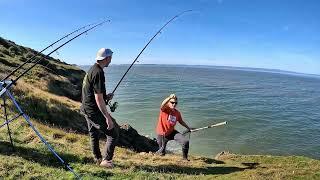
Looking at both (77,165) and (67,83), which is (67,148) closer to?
(77,165)

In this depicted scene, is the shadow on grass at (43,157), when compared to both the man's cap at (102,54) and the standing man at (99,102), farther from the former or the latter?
the man's cap at (102,54)

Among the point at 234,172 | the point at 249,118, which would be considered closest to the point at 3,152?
the point at 234,172

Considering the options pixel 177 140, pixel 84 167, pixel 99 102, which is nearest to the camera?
pixel 99 102

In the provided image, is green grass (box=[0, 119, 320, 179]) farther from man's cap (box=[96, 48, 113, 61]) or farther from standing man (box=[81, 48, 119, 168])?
man's cap (box=[96, 48, 113, 61])

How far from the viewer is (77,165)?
9.89m

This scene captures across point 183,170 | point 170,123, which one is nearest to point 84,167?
point 183,170

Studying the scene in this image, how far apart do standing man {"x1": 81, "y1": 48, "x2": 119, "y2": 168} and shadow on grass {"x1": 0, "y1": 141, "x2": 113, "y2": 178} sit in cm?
67

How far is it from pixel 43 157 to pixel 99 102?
108 inches

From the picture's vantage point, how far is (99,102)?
8828 mm

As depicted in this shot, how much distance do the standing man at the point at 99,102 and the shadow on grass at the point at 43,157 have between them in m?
0.67

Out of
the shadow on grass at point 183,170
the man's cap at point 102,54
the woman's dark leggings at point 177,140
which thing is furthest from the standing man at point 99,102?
the woman's dark leggings at point 177,140

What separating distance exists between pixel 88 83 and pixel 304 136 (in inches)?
1461

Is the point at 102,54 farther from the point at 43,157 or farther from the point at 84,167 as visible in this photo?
the point at 43,157

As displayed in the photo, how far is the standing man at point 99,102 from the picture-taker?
29.0ft
